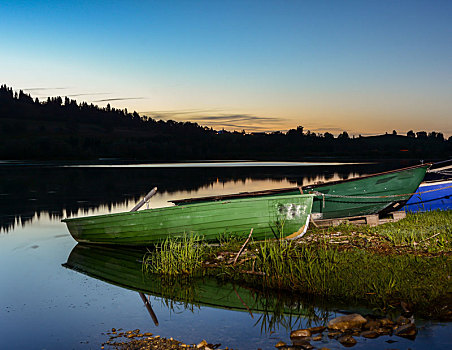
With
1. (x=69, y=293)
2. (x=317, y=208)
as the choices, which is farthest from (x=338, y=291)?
(x=317, y=208)

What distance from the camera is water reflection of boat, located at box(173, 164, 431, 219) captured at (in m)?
14.5

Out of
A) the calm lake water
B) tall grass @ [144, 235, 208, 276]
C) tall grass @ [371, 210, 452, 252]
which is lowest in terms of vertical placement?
the calm lake water

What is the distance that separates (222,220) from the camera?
40.2 ft

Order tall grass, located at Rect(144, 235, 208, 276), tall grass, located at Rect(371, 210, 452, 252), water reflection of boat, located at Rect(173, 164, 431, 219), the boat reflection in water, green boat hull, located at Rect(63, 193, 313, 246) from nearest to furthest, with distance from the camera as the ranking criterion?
1. the boat reflection in water
2. tall grass, located at Rect(144, 235, 208, 276)
3. tall grass, located at Rect(371, 210, 452, 252)
4. green boat hull, located at Rect(63, 193, 313, 246)
5. water reflection of boat, located at Rect(173, 164, 431, 219)

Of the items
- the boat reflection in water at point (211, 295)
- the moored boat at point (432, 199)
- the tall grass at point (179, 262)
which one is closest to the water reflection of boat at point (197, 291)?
the boat reflection in water at point (211, 295)

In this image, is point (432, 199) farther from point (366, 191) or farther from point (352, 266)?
point (352, 266)

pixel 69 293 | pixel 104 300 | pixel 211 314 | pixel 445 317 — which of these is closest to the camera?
pixel 445 317

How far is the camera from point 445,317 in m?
7.07

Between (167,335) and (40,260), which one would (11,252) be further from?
(167,335)

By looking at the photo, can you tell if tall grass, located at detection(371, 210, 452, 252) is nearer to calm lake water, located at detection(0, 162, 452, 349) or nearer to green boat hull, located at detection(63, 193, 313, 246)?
green boat hull, located at detection(63, 193, 313, 246)

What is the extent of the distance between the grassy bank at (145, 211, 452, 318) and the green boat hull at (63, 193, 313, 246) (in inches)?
17.9

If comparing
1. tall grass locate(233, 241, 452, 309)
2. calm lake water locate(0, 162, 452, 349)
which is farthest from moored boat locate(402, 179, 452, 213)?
calm lake water locate(0, 162, 452, 349)

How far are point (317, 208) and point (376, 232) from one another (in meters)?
2.74

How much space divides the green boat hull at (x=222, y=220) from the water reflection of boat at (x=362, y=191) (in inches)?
95.4
